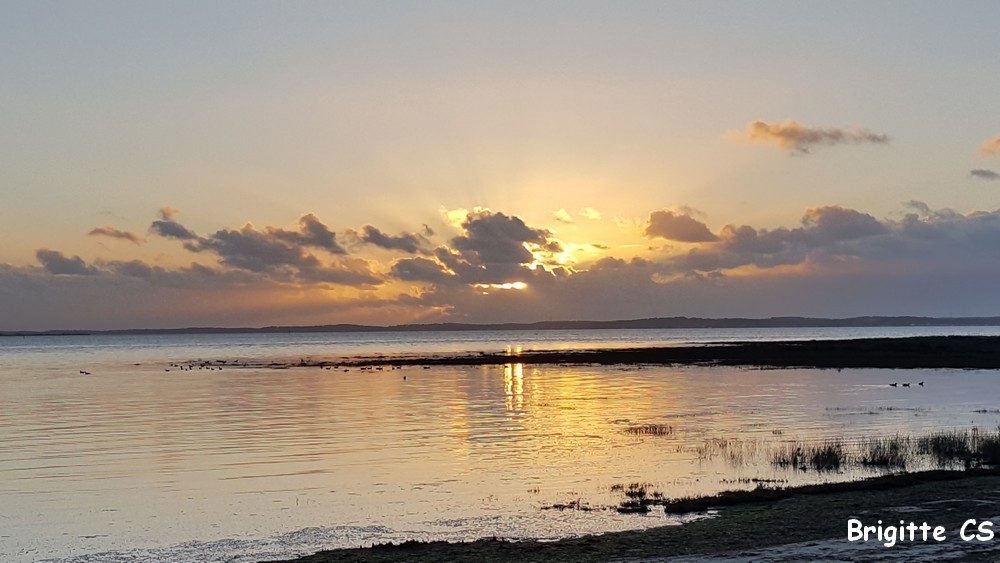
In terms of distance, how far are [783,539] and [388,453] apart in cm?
2340

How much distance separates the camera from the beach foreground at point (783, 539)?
706 inches

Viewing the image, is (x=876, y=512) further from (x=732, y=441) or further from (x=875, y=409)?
(x=875, y=409)

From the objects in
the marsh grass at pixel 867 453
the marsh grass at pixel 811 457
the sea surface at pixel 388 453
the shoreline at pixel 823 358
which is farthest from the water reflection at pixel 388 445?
the shoreline at pixel 823 358

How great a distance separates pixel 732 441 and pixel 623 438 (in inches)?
207

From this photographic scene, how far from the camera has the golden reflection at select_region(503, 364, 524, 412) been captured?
2552 inches

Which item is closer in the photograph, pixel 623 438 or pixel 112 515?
pixel 112 515

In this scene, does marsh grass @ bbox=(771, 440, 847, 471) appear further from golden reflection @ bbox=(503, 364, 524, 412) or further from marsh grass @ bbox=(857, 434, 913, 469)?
golden reflection @ bbox=(503, 364, 524, 412)

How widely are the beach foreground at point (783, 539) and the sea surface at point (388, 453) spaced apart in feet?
6.30

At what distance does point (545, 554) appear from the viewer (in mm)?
20359

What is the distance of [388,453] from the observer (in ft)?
133

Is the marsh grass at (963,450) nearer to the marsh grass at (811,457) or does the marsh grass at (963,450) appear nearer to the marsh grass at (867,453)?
the marsh grass at (867,453)

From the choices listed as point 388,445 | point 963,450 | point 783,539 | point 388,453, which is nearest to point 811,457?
point 963,450

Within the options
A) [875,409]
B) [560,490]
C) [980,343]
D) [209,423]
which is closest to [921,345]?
[980,343]

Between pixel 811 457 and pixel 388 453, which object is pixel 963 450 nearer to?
pixel 811 457
